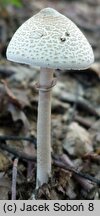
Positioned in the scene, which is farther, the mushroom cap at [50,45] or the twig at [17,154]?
the twig at [17,154]

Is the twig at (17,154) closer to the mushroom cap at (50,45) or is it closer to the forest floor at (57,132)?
the forest floor at (57,132)

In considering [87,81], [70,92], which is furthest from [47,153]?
[87,81]

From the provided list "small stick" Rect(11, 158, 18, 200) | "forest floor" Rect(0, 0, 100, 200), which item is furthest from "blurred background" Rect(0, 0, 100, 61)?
"small stick" Rect(11, 158, 18, 200)

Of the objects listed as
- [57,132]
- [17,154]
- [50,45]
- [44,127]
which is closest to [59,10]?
[57,132]

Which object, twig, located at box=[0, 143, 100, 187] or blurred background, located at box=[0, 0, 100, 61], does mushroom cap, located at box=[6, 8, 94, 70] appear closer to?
twig, located at box=[0, 143, 100, 187]

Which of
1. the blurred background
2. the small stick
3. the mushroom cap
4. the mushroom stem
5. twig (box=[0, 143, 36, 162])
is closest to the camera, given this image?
the mushroom cap

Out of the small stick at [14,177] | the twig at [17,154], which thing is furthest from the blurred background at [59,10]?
the small stick at [14,177]

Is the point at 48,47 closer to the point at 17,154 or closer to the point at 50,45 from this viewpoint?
the point at 50,45
